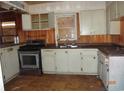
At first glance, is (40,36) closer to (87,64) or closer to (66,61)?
(66,61)

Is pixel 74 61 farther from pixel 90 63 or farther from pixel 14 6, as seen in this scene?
pixel 14 6

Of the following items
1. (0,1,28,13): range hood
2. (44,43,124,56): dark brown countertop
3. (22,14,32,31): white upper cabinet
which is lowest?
(44,43,124,56): dark brown countertop

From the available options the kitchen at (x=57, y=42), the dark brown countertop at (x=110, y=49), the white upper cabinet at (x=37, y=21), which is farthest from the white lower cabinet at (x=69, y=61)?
the white upper cabinet at (x=37, y=21)

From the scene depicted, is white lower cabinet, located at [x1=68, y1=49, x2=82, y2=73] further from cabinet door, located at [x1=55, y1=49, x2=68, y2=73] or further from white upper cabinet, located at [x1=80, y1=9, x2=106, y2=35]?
white upper cabinet, located at [x1=80, y1=9, x2=106, y2=35]

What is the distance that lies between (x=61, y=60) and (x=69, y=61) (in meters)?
0.25

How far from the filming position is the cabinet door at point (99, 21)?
4.47 m

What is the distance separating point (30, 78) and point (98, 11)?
2915mm

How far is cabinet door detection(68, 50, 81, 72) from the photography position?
14.0 ft

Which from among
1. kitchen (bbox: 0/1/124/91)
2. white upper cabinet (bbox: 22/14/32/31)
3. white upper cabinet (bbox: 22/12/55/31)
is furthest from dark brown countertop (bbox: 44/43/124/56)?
white upper cabinet (bbox: 22/14/32/31)

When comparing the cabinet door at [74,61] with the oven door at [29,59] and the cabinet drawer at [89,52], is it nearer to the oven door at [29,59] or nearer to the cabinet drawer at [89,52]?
the cabinet drawer at [89,52]

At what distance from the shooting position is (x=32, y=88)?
3.43 m

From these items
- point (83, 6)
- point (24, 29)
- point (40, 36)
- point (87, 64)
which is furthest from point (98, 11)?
point (24, 29)

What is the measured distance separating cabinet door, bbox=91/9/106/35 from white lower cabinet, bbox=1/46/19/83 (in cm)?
253

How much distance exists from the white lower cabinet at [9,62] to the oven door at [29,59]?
0.59 feet
